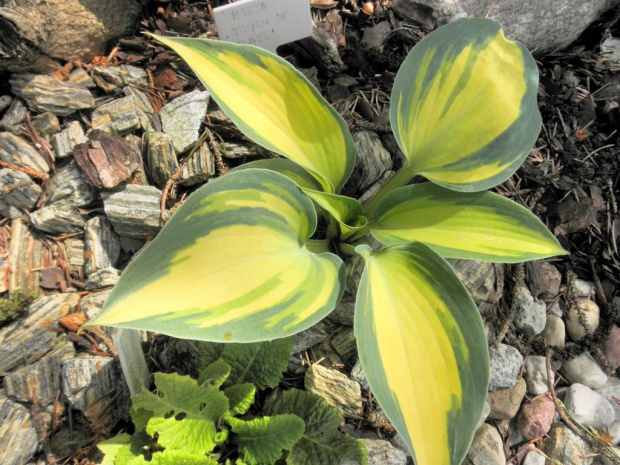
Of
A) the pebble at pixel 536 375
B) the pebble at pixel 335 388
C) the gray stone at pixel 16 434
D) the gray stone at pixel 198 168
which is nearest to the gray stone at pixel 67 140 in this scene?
the gray stone at pixel 198 168

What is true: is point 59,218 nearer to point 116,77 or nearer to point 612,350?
point 116,77

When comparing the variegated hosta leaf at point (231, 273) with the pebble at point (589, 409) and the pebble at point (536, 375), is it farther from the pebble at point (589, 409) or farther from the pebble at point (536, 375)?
the pebble at point (589, 409)

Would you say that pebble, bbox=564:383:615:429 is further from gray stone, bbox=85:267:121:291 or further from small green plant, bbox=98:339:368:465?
gray stone, bbox=85:267:121:291

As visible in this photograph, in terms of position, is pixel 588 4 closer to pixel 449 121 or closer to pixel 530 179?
pixel 530 179

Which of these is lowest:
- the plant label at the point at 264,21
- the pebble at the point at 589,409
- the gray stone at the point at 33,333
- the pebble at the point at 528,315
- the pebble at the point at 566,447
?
the pebble at the point at 566,447

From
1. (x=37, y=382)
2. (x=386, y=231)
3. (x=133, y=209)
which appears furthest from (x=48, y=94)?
(x=386, y=231)
